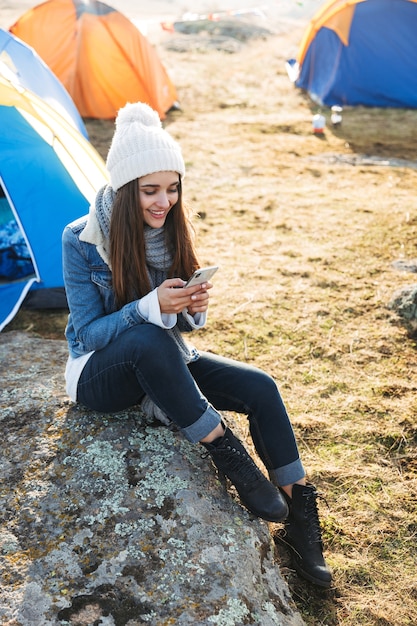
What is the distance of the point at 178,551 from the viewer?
220cm

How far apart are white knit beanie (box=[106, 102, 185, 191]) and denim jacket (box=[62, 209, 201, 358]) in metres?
0.24

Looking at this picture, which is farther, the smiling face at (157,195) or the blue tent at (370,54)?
the blue tent at (370,54)

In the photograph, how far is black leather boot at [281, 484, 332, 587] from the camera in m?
2.45

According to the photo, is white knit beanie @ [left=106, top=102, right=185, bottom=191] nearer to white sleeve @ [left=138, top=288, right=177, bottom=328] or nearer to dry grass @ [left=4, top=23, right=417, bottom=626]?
white sleeve @ [left=138, top=288, right=177, bottom=328]

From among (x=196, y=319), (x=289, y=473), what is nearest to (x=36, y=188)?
(x=196, y=319)

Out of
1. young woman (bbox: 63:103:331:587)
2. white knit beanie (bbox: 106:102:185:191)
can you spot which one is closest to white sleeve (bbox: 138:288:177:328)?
young woman (bbox: 63:103:331:587)

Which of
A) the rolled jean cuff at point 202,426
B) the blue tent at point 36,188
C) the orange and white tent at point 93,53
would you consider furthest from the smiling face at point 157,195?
the orange and white tent at point 93,53

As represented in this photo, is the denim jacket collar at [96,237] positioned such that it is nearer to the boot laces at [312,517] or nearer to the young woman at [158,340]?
the young woman at [158,340]

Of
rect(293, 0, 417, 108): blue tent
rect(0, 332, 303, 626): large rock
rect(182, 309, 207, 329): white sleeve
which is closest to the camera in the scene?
rect(0, 332, 303, 626): large rock

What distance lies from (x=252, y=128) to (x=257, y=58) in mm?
5838

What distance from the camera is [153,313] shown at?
2496mm

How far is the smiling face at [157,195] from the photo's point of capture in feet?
8.41

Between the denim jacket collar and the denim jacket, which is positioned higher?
the denim jacket collar

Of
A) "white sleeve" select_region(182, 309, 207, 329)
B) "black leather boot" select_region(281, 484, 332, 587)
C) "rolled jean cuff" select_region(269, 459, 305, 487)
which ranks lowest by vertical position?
"black leather boot" select_region(281, 484, 332, 587)
